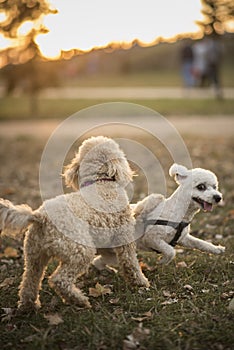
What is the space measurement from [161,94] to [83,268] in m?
21.4

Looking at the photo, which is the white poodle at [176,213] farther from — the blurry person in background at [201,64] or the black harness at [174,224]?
the blurry person in background at [201,64]

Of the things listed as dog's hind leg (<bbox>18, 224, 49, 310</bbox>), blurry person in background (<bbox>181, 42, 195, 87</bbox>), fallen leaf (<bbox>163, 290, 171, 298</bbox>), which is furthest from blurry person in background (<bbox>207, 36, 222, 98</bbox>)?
dog's hind leg (<bbox>18, 224, 49, 310</bbox>)

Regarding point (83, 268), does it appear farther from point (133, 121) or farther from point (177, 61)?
point (177, 61)

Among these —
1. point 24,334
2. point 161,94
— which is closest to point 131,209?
point 24,334

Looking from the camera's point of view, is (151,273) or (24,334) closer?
(24,334)

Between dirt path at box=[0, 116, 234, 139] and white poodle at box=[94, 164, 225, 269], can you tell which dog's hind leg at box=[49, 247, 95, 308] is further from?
dirt path at box=[0, 116, 234, 139]

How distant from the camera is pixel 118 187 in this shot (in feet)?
15.4

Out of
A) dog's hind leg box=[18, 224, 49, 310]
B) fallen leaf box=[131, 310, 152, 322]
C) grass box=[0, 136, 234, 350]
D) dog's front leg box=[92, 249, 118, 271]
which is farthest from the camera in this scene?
dog's front leg box=[92, 249, 118, 271]

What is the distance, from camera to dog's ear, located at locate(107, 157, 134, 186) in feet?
15.1

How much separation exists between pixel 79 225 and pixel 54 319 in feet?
2.43

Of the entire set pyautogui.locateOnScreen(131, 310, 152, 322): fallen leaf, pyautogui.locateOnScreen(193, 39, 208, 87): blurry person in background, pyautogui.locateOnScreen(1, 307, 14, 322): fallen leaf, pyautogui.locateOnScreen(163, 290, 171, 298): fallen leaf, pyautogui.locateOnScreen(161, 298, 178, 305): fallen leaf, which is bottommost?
pyautogui.locateOnScreen(1, 307, 14, 322): fallen leaf

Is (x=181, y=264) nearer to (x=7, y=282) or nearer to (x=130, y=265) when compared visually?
(x=130, y=265)

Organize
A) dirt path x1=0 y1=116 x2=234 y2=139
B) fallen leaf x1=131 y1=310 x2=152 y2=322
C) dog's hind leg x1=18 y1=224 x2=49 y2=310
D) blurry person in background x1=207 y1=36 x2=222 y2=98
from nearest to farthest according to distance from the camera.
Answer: fallen leaf x1=131 y1=310 x2=152 y2=322, dog's hind leg x1=18 y1=224 x2=49 y2=310, dirt path x1=0 y1=116 x2=234 y2=139, blurry person in background x1=207 y1=36 x2=222 y2=98

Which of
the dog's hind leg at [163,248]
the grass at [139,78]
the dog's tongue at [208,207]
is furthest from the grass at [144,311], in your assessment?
the grass at [139,78]
